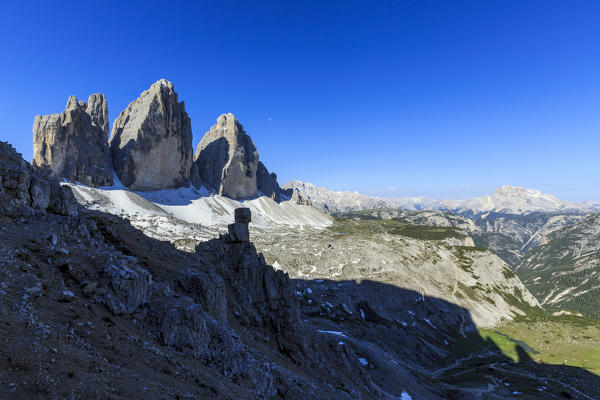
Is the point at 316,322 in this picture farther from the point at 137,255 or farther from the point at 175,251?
the point at 137,255

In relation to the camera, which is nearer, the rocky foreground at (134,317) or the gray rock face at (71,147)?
the rocky foreground at (134,317)

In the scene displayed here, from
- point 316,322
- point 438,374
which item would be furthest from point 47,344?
point 438,374

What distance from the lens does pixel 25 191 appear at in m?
21.4

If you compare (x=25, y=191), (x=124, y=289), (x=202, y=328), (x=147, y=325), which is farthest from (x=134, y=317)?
(x=25, y=191)

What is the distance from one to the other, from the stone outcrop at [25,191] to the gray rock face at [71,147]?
172m

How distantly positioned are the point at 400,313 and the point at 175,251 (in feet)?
278

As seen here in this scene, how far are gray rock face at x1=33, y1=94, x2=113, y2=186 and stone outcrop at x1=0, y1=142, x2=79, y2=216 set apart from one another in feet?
565

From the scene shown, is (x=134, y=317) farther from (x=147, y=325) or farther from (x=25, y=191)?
(x=25, y=191)

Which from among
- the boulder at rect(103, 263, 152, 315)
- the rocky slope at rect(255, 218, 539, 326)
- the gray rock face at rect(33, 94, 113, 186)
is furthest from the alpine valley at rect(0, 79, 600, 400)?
the gray rock face at rect(33, 94, 113, 186)

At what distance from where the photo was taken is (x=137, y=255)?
86.3ft

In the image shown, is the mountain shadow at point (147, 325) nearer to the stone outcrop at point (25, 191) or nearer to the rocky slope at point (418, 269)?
the stone outcrop at point (25, 191)

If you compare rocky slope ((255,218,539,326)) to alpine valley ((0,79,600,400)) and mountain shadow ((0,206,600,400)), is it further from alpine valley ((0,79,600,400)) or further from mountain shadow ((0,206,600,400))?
mountain shadow ((0,206,600,400))

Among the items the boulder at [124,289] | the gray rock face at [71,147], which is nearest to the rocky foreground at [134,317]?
the boulder at [124,289]

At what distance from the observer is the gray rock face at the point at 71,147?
165250 millimetres
